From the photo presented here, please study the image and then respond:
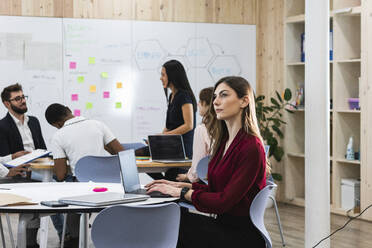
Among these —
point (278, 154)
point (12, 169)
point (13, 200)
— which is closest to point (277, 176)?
point (278, 154)

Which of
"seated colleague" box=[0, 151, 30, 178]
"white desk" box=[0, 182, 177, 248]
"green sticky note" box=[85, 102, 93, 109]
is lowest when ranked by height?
"seated colleague" box=[0, 151, 30, 178]

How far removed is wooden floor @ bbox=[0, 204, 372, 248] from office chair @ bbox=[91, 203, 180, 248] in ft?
Result: 8.09

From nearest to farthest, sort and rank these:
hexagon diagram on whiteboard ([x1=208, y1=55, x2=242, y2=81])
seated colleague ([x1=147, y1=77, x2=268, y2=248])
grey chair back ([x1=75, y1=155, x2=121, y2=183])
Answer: seated colleague ([x1=147, y1=77, x2=268, y2=248]), grey chair back ([x1=75, y1=155, x2=121, y2=183]), hexagon diagram on whiteboard ([x1=208, y1=55, x2=242, y2=81])

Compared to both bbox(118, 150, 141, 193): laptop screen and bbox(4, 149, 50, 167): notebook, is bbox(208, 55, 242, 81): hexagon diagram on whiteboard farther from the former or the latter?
bbox(118, 150, 141, 193): laptop screen

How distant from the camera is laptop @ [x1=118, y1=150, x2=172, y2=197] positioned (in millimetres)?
3115

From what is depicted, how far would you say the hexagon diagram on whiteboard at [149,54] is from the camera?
6.98 meters

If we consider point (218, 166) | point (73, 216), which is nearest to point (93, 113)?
point (73, 216)

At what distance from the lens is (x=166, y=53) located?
7082 mm

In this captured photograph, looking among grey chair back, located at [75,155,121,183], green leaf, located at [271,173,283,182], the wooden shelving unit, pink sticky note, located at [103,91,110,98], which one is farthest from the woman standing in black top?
green leaf, located at [271,173,283,182]

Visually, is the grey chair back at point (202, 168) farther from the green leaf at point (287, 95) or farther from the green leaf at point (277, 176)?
the green leaf at point (277, 176)

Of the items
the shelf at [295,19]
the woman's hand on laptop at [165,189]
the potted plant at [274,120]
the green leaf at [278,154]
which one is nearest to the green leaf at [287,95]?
the potted plant at [274,120]

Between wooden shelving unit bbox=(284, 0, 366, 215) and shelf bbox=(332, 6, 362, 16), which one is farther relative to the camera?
wooden shelving unit bbox=(284, 0, 366, 215)

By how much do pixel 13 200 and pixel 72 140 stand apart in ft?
6.05

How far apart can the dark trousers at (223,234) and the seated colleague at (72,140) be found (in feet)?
6.06
